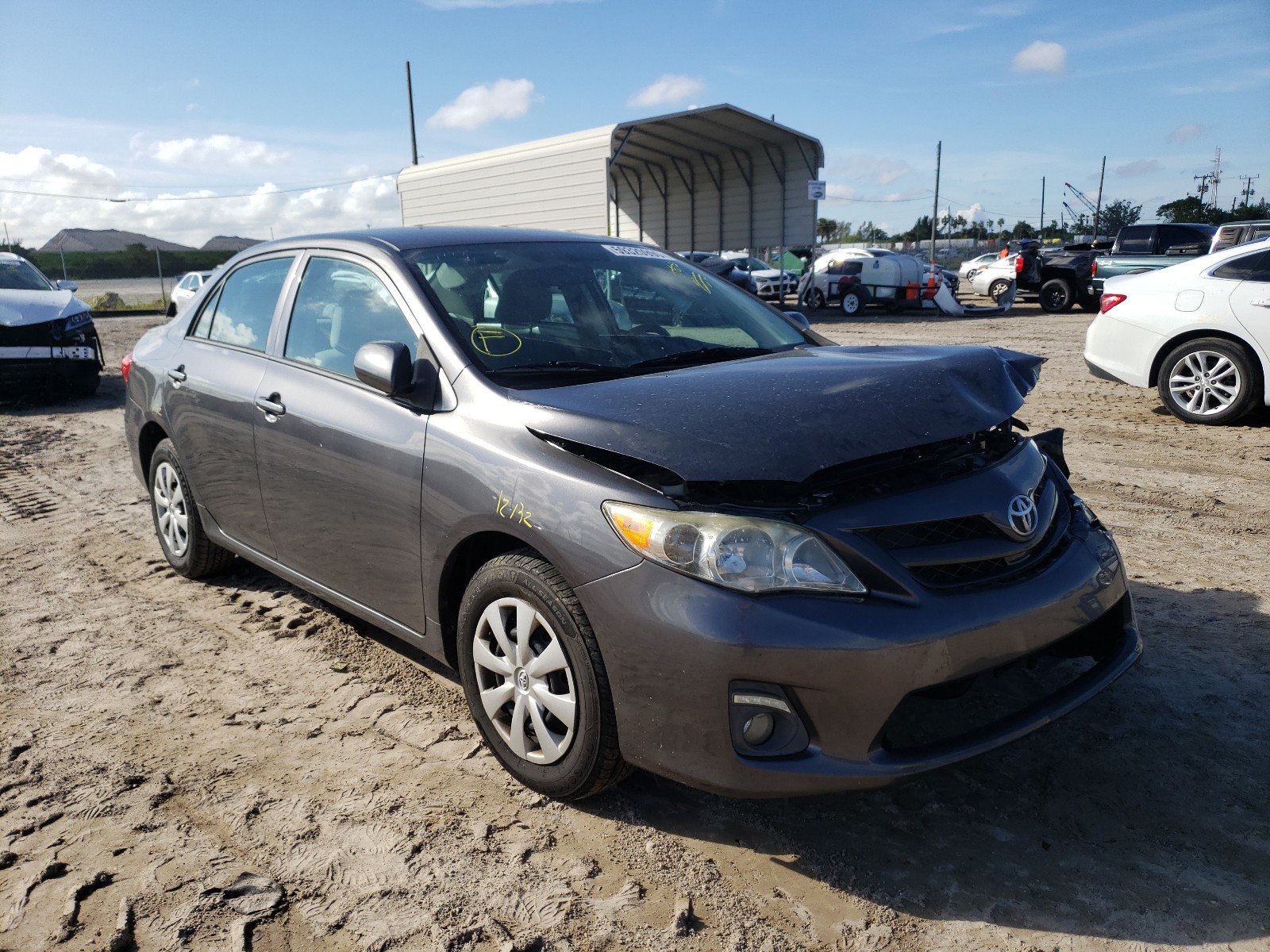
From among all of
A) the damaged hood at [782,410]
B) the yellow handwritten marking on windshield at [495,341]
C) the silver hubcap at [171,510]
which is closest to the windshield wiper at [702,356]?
the damaged hood at [782,410]

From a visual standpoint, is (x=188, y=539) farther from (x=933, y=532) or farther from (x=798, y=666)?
(x=933, y=532)

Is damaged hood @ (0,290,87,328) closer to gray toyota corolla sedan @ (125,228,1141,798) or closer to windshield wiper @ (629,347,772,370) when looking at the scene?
gray toyota corolla sedan @ (125,228,1141,798)

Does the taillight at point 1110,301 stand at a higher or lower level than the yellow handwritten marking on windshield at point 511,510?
higher

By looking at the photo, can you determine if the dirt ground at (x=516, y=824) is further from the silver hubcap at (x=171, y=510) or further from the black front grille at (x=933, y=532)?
the black front grille at (x=933, y=532)

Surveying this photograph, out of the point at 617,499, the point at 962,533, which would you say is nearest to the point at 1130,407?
the point at 962,533

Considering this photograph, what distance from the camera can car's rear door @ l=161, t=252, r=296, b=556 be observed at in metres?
3.94

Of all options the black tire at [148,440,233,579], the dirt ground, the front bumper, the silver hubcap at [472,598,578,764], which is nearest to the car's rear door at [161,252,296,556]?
the black tire at [148,440,233,579]

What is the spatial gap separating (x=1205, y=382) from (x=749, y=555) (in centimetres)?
697

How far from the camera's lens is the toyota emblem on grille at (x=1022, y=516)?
257cm

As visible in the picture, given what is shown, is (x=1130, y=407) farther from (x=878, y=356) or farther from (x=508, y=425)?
(x=508, y=425)

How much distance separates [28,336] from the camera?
34.4 ft

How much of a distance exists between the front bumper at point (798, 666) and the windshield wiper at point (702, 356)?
3.39ft

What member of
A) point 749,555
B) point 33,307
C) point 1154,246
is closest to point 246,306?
point 749,555

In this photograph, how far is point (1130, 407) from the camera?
8766mm
